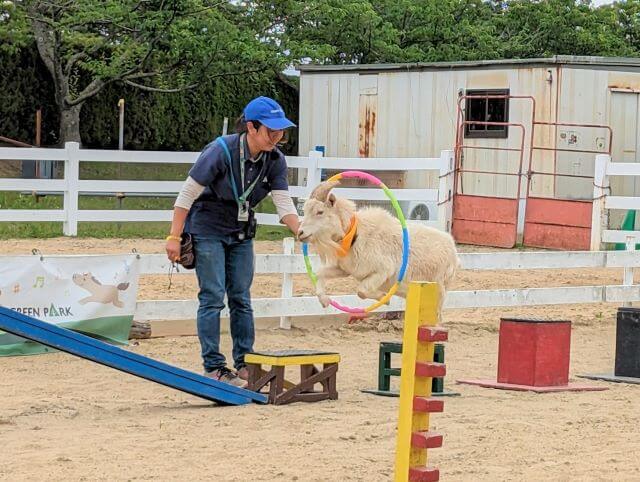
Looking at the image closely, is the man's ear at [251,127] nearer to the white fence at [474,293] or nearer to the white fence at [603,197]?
the white fence at [474,293]

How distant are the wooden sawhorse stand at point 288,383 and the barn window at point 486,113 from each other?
13.9 m

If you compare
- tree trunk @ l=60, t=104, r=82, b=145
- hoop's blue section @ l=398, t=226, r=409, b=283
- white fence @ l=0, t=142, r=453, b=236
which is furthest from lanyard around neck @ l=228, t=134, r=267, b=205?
tree trunk @ l=60, t=104, r=82, b=145

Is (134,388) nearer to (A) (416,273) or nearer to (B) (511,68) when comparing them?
(A) (416,273)

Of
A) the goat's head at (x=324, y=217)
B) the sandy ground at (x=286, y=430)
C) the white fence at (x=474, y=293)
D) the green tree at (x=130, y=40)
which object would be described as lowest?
the sandy ground at (x=286, y=430)

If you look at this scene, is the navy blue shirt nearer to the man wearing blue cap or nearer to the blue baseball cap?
the man wearing blue cap

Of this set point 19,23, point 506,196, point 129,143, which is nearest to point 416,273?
point 506,196

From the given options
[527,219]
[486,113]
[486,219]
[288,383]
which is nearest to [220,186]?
[288,383]

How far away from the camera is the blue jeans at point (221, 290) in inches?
313

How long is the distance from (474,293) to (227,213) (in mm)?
4569

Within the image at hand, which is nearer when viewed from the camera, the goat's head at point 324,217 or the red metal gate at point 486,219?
the goat's head at point 324,217

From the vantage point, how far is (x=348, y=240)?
9.35 meters

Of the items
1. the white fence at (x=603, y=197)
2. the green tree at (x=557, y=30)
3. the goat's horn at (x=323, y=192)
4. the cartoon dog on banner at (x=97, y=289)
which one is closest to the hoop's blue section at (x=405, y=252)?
the goat's horn at (x=323, y=192)

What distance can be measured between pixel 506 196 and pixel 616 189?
1.85 m

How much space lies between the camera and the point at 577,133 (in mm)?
20969
